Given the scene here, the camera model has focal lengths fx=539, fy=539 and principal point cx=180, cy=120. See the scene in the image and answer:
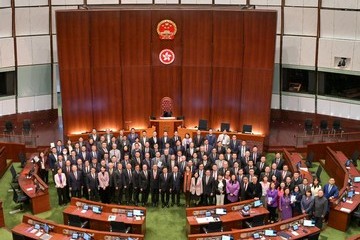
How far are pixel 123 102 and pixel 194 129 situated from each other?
9.31ft

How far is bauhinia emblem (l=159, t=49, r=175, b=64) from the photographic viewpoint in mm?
19703

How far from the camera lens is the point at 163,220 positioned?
15.0 metres

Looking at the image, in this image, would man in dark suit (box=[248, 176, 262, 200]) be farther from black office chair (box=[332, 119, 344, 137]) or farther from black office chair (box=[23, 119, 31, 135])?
black office chair (box=[23, 119, 31, 135])

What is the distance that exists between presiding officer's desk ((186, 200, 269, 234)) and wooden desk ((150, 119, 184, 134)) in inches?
238

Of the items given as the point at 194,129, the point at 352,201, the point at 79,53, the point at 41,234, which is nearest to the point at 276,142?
the point at 194,129

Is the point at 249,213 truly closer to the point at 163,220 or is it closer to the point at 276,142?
the point at 163,220

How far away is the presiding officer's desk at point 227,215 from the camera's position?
13.5m

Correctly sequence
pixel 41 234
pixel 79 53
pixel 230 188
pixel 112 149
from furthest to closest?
pixel 79 53 < pixel 112 149 < pixel 230 188 < pixel 41 234

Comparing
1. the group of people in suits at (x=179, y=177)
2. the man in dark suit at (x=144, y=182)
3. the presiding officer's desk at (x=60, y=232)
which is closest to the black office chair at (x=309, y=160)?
the group of people in suits at (x=179, y=177)

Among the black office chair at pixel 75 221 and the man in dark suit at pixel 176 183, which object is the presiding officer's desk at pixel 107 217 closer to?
the black office chair at pixel 75 221

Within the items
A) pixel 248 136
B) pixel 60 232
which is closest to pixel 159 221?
pixel 60 232

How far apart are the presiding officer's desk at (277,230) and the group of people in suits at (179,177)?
865 mm

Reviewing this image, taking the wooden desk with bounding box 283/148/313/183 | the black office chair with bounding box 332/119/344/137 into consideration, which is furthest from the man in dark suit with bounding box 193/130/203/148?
the black office chair with bounding box 332/119/344/137

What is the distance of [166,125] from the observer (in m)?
19.5
